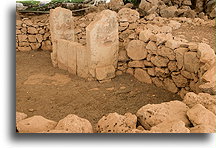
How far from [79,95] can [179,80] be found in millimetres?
1964

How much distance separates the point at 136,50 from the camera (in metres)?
6.14

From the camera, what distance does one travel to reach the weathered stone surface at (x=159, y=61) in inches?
220

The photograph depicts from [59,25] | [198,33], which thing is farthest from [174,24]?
[59,25]

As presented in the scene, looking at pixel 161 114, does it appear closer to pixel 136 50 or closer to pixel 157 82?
pixel 157 82

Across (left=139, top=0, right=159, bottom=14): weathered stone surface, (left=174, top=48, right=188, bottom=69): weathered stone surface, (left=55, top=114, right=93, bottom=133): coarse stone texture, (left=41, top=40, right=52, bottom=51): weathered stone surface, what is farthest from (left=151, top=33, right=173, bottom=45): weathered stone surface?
(left=41, top=40, right=52, bottom=51): weathered stone surface

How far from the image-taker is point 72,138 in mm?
2193

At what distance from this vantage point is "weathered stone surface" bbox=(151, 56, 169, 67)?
558 centimetres

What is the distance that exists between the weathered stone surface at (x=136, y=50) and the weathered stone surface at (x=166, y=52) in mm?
433

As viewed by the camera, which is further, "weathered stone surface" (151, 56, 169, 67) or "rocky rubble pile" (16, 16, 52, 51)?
"rocky rubble pile" (16, 16, 52, 51)

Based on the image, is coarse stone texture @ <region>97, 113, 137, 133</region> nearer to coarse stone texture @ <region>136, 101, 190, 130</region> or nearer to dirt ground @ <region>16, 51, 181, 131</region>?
coarse stone texture @ <region>136, 101, 190, 130</region>

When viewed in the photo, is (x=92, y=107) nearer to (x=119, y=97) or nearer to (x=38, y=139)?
(x=119, y=97)

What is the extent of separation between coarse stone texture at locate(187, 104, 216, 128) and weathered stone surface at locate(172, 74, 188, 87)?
8.69 feet

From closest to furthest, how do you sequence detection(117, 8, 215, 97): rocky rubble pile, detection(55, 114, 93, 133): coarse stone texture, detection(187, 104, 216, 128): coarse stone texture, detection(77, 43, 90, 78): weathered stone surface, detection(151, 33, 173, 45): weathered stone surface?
detection(55, 114, 93, 133): coarse stone texture → detection(187, 104, 216, 128): coarse stone texture → detection(117, 8, 215, 97): rocky rubble pile → detection(151, 33, 173, 45): weathered stone surface → detection(77, 43, 90, 78): weathered stone surface

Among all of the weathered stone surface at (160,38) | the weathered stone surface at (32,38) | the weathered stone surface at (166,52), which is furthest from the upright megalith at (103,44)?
the weathered stone surface at (32,38)
